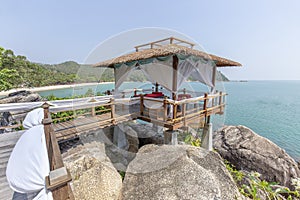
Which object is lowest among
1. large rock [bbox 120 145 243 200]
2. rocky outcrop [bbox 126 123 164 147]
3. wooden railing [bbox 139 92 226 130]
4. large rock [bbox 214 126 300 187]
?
large rock [bbox 214 126 300 187]

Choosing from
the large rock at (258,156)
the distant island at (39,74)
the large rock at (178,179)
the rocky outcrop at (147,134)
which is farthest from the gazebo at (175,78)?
the large rock at (258,156)

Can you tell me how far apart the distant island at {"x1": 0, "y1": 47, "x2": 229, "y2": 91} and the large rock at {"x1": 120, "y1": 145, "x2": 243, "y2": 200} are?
435 centimetres

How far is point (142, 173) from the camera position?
9.89ft

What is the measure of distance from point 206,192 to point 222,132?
7.01 metres

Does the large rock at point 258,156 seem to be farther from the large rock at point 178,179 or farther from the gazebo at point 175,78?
the large rock at point 178,179

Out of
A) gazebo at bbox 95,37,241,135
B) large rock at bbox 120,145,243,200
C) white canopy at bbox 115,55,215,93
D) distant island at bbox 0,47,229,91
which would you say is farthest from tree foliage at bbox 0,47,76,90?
large rock at bbox 120,145,243,200

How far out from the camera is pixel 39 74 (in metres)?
40.9

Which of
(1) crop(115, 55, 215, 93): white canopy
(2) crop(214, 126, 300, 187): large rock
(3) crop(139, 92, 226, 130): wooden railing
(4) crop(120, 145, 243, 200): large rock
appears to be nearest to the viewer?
(4) crop(120, 145, 243, 200): large rock

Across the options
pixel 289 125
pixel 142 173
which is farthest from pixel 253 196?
pixel 289 125

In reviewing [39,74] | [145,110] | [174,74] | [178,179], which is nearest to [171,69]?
[174,74]

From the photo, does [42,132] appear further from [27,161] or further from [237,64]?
[237,64]

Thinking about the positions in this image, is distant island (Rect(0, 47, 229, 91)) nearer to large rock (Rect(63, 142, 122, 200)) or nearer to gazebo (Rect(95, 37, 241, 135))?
gazebo (Rect(95, 37, 241, 135))

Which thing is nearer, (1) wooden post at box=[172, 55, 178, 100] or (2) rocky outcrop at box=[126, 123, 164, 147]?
(1) wooden post at box=[172, 55, 178, 100]

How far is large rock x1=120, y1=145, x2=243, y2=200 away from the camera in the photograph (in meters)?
2.46
